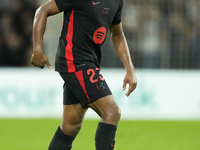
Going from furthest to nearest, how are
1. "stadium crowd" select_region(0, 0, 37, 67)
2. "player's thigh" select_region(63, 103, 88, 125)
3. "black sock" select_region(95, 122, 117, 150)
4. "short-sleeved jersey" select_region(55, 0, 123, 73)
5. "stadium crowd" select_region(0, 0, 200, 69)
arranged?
"stadium crowd" select_region(0, 0, 37, 67), "stadium crowd" select_region(0, 0, 200, 69), "player's thigh" select_region(63, 103, 88, 125), "short-sleeved jersey" select_region(55, 0, 123, 73), "black sock" select_region(95, 122, 117, 150)

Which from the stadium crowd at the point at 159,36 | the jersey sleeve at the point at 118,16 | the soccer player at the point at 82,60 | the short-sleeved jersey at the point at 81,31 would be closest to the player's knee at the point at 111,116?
the soccer player at the point at 82,60

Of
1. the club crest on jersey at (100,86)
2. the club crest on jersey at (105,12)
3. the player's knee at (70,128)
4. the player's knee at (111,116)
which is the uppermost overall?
the club crest on jersey at (105,12)

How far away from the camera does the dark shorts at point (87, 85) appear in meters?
2.78

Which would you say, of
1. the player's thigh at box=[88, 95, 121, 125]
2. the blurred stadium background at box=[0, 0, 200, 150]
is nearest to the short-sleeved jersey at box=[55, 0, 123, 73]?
the player's thigh at box=[88, 95, 121, 125]

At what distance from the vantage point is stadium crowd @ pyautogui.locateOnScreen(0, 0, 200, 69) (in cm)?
809

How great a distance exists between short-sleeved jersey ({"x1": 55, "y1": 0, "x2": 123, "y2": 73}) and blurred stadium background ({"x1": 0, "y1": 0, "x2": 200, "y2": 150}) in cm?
354

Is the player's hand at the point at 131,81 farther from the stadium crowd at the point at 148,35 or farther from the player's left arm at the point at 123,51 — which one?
the stadium crowd at the point at 148,35

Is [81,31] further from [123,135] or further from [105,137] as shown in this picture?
[123,135]

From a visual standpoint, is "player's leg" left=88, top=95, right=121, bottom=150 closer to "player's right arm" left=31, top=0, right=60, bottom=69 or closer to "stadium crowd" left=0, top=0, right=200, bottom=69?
"player's right arm" left=31, top=0, right=60, bottom=69

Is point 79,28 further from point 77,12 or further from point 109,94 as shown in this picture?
point 109,94

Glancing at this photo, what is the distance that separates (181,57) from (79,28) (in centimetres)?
564

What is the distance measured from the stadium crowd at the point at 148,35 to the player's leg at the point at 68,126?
192 inches

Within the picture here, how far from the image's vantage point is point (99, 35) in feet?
9.66

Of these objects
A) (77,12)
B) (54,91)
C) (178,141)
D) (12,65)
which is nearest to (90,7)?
(77,12)
